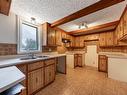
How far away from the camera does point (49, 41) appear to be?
11.5 ft

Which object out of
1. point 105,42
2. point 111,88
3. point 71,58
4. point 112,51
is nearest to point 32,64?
point 111,88

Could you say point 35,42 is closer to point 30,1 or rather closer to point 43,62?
point 43,62

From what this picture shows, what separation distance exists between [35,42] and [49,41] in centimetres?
56

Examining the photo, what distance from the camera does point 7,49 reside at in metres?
2.30

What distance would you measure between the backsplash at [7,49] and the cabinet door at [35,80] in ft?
2.85

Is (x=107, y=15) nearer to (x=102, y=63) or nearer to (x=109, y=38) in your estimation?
(x=109, y=38)

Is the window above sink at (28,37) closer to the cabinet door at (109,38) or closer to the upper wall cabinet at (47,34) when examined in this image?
the upper wall cabinet at (47,34)

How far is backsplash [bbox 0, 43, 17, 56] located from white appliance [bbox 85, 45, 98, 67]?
444 cm

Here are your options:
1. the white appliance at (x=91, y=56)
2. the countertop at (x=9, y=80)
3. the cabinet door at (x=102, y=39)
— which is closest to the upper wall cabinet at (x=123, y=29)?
the cabinet door at (x=102, y=39)

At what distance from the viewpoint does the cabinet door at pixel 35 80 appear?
2.08m

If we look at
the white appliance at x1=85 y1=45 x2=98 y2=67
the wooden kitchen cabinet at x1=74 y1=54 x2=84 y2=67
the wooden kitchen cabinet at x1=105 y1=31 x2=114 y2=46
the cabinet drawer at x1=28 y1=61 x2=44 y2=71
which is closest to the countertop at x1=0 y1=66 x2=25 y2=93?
the cabinet drawer at x1=28 y1=61 x2=44 y2=71

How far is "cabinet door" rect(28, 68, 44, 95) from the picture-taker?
2.08m

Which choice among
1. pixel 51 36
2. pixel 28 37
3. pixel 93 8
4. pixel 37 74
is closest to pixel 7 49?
pixel 28 37

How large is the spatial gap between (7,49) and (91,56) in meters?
4.72
